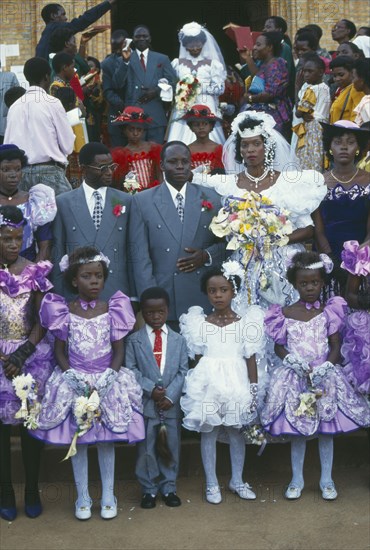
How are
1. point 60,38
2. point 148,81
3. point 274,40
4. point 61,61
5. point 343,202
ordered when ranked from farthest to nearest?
1. point 148,81
2. point 274,40
3. point 60,38
4. point 61,61
5. point 343,202

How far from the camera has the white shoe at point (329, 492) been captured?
7.07 m

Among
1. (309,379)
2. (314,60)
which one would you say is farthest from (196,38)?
(309,379)

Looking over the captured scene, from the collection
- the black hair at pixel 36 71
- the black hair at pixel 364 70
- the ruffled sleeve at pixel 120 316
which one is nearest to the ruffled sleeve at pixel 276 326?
the ruffled sleeve at pixel 120 316

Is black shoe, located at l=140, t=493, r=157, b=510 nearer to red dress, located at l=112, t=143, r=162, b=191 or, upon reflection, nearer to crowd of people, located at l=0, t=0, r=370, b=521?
crowd of people, located at l=0, t=0, r=370, b=521

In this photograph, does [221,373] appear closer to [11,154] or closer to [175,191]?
[175,191]

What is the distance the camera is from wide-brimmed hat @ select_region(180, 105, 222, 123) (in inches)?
404

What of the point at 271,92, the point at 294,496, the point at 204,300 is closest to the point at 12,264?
the point at 204,300

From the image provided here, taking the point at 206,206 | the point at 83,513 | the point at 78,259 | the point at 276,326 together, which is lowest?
the point at 83,513

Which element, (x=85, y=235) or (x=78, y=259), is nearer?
(x=78, y=259)

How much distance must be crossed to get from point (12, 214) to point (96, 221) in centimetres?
79

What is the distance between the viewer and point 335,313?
23.6 ft

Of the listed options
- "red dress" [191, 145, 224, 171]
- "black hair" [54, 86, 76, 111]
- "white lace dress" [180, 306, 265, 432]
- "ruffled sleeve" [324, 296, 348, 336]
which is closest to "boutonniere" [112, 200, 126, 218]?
"white lace dress" [180, 306, 265, 432]

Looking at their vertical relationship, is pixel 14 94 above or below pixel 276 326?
above

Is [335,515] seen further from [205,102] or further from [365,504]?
[205,102]
